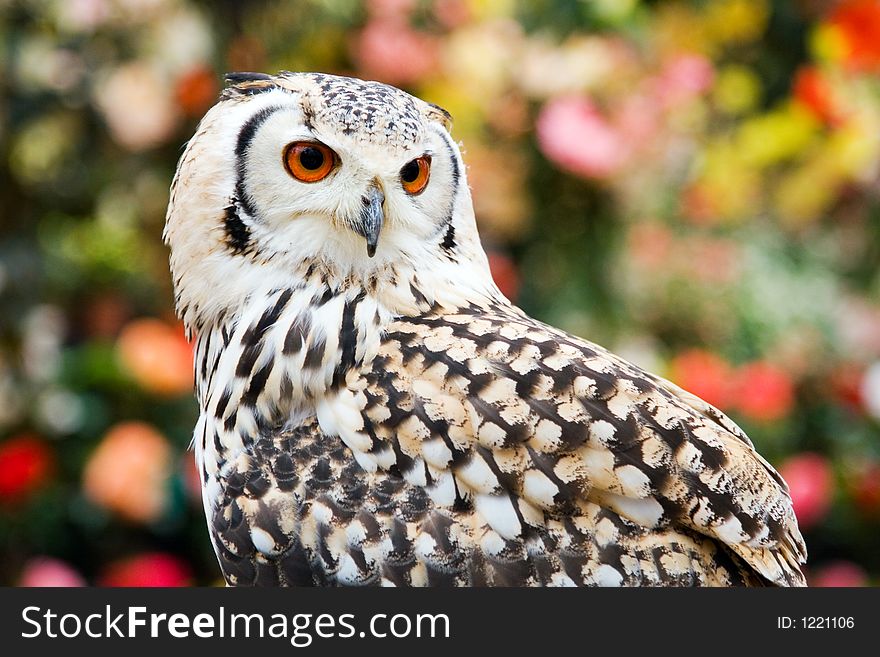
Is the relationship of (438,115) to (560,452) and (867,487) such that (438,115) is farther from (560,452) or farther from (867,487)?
(867,487)

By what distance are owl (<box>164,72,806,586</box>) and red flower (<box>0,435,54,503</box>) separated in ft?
4.81

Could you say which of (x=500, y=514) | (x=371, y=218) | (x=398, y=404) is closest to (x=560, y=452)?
(x=500, y=514)

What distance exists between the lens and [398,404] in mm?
1482

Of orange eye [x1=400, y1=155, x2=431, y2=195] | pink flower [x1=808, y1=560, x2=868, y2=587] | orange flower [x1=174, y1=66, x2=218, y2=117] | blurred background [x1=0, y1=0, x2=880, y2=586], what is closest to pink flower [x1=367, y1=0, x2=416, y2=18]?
blurred background [x1=0, y1=0, x2=880, y2=586]

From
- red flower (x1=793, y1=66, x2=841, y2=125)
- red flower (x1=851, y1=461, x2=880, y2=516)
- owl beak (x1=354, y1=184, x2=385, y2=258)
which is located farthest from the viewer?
red flower (x1=851, y1=461, x2=880, y2=516)

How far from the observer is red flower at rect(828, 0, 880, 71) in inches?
120

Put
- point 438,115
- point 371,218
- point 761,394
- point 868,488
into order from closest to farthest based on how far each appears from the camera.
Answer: point 371,218, point 438,115, point 761,394, point 868,488

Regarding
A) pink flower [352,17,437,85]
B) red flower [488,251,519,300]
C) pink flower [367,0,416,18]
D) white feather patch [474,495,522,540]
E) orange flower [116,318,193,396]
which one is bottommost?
white feather patch [474,495,522,540]

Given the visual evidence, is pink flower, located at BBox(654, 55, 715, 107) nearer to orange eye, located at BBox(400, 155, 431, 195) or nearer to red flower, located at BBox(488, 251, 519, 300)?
red flower, located at BBox(488, 251, 519, 300)

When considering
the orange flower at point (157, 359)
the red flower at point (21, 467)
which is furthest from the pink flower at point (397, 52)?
the red flower at point (21, 467)

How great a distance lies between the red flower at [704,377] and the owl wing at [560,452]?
4.79ft

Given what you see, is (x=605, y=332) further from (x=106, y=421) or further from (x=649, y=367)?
(x=106, y=421)

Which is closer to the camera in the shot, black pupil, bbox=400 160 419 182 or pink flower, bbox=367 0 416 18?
black pupil, bbox=400 160 419 182

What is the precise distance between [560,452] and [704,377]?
164 cm
